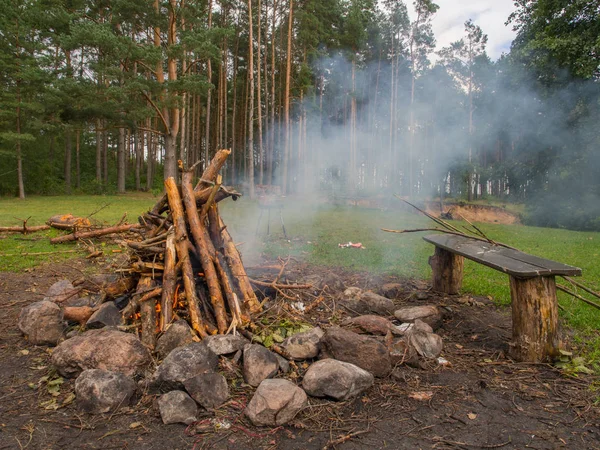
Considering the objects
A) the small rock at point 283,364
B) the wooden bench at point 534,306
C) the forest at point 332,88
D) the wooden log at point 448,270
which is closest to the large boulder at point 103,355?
the small rock at point 283,364

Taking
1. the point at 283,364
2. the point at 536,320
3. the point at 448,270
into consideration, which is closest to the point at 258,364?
the point at 283,364

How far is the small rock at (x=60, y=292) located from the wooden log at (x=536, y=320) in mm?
4341

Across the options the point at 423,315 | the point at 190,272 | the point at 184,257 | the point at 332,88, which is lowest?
the point at 423,315

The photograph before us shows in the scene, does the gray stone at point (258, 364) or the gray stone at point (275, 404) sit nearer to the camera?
the gray stone at point (275, 404)

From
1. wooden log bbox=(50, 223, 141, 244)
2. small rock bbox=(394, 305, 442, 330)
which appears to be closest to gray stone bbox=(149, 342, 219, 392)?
small rock bbox=(394, 305, 442, 330)

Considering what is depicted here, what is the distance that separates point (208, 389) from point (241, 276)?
60.0 inches

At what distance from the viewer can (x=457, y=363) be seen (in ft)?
10.1

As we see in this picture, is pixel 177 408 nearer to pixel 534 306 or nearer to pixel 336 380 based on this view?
pixel 336 380

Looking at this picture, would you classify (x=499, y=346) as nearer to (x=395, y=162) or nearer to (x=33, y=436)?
(x=33, y=436)

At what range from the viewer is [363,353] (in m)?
2.80

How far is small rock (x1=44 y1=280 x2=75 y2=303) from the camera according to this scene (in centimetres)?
394

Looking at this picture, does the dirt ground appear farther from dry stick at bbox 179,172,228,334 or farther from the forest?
the forest

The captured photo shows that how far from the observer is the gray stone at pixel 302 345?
2945mm

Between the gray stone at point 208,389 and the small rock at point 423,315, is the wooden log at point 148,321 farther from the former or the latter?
the small rock at point 423,315
